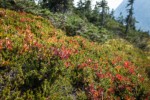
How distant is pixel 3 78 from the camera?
9.67 metres

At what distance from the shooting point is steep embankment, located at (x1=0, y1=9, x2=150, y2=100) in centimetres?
979

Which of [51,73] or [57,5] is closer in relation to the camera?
[51,73]

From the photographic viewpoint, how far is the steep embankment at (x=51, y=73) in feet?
32.1

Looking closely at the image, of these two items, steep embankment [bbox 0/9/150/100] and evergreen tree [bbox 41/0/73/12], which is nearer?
steep embankment [bbox 0/9/150/100]

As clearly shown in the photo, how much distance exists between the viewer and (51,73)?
420 inches

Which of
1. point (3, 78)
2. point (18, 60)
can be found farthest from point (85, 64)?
point (3, 78)

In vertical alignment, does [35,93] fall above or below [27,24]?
below

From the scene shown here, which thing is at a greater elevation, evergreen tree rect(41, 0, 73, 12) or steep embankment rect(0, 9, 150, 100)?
evergreen tree rect(41, 0, 73, 12)

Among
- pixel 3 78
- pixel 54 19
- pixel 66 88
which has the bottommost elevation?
pixel 66 88

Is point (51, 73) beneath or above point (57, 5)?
beneath

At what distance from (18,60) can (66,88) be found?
101 inches

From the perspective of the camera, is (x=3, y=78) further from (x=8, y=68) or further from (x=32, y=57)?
(x=32, y=57)

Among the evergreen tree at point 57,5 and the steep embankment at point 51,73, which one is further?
the evergreen tree at point 57,5

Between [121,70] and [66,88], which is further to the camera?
[121,70]
